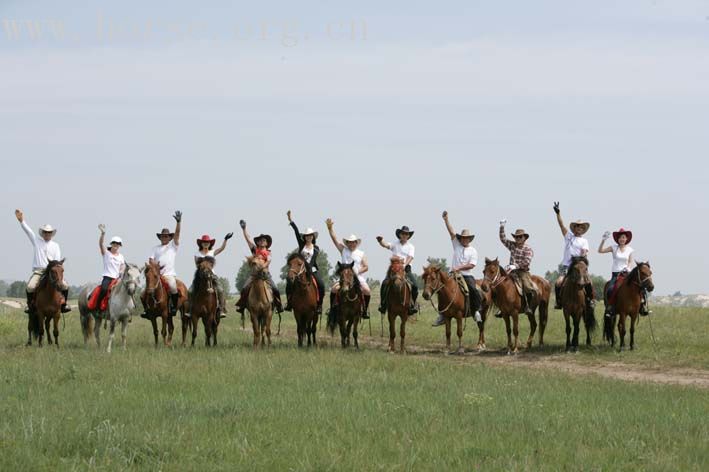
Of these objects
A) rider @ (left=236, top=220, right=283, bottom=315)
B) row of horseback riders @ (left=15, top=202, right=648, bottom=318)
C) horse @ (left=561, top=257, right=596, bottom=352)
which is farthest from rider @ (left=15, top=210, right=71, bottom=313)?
horse @ (left=561, top=257, right=596, bottom=352)

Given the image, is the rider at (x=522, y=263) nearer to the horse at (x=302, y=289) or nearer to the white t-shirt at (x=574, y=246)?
the white t-shirt at (x=574, y=246)

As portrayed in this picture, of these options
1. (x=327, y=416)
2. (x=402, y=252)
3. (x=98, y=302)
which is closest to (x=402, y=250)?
(x=402, y=252)

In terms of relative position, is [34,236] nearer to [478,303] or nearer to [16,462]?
[478,303]

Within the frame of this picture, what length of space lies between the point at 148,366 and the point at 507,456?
30.3 ft

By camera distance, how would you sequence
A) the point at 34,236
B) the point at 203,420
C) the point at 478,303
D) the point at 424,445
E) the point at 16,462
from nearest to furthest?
the point at 16,462 < the point at 424,445 < the point at 203,420 < the point at 34,236 < the point at 478,303

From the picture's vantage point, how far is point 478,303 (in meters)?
25.2

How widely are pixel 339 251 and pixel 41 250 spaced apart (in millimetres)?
7284

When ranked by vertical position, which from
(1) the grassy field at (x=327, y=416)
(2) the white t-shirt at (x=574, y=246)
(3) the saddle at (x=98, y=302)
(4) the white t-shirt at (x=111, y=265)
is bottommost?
(1) the grassy field at (x=327, y=416)

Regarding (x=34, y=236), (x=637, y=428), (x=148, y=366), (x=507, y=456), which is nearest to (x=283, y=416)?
(x=507, y=456)

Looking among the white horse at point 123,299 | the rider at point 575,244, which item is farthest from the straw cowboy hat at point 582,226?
the white horse at point 123,299

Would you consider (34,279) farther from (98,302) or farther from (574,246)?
(574,246)

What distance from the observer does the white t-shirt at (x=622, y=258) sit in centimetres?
2528

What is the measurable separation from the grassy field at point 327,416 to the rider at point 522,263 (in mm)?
5801

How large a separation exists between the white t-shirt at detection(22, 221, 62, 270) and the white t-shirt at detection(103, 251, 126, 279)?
1161 millimetres
